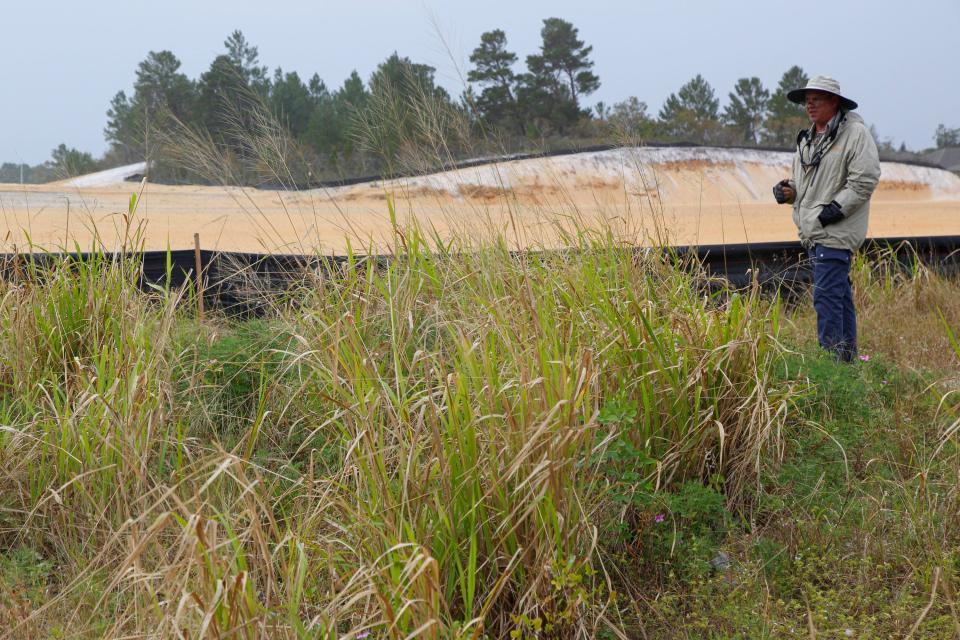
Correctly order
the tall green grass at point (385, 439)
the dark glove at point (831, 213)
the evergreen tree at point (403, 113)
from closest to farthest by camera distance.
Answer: the tall green grass at point (385, 439) → the evergreen tree at point (403, 113) → the dark glove at point (831, 213)

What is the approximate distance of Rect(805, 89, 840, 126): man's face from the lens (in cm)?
514

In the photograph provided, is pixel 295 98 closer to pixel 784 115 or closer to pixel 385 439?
pixel 784 115

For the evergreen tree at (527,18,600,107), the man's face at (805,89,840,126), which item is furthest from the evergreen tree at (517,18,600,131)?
the man's face at (805,89,840,126)

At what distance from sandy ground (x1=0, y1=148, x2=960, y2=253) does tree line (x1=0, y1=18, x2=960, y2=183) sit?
0.24m

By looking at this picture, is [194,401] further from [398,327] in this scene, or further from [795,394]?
[795,394]

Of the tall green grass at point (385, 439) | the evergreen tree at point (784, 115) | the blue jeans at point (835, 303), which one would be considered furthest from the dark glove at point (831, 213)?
the evergreen tree at point (784, 115)

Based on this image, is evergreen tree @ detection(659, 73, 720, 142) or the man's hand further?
evergreen tree @ detection(659, 73, 720, 142)

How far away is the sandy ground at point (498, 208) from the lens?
16.0 feet

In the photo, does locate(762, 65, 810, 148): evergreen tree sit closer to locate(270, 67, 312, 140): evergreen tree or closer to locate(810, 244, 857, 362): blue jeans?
locate(270, 67, 312, 140): evergreen tree

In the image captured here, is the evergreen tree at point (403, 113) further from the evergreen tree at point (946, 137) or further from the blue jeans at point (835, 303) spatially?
the evergreen tree at point (946, 137)

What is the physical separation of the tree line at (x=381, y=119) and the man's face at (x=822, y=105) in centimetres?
107

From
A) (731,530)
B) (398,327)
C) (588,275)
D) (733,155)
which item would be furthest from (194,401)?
(733,155)

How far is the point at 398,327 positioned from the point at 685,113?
50.4 metres

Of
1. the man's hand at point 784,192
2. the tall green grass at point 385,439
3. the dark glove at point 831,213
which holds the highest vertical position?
the man's hand at point 784,192
